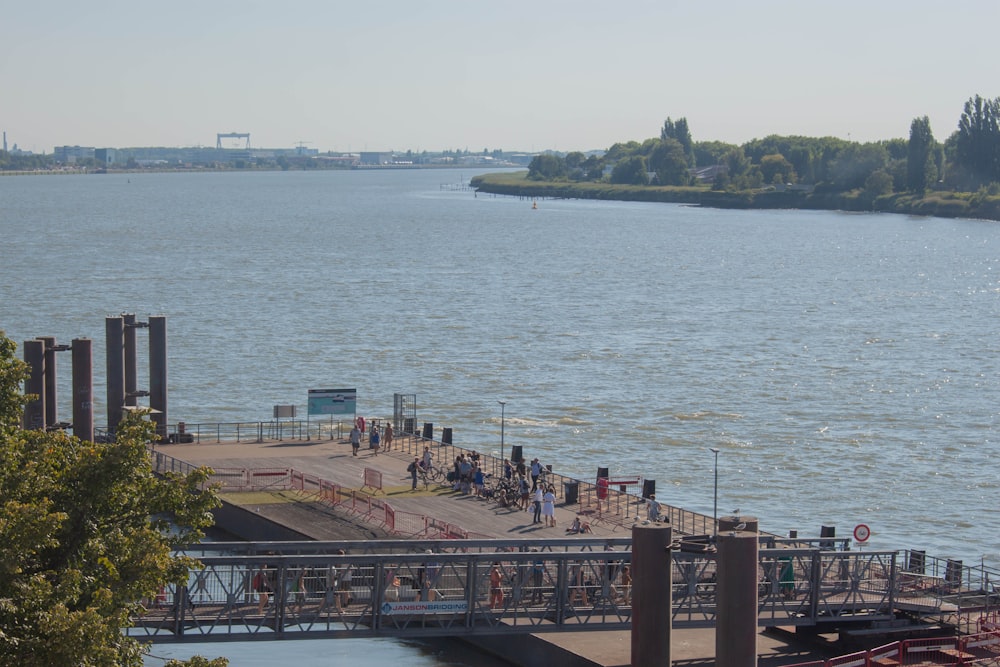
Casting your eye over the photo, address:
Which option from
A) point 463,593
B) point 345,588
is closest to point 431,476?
point 345,588

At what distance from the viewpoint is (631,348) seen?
7556 centimetres

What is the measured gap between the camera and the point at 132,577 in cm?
1462

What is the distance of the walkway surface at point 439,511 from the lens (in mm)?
24609

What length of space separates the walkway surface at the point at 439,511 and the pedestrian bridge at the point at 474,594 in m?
0.53

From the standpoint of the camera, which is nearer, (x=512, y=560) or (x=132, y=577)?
(x=132, y=577)

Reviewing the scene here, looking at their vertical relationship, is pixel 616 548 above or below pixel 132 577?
below

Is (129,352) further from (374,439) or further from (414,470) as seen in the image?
(414,470)

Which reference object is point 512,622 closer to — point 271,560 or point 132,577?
point 271,560

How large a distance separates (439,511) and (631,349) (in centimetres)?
4213

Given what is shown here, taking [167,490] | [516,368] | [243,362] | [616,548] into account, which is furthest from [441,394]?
[167,490]

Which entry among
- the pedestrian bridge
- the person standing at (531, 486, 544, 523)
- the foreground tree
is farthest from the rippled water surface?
the foreground tree

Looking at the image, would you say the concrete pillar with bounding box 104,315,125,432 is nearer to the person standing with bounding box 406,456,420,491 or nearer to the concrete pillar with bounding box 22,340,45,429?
the concrete pillar with bounding box 22,340,45,429

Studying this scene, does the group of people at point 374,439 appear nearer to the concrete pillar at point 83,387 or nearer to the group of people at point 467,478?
the group of people at point 467,478

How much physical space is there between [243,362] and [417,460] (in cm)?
3248
